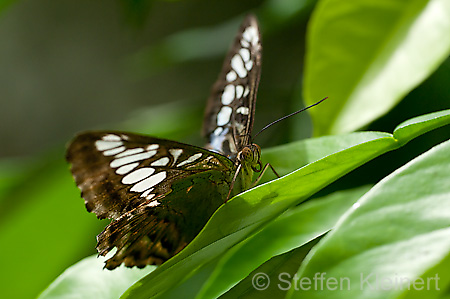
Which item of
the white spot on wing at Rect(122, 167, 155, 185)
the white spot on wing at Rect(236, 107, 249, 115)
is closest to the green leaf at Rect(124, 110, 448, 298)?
the white spot on wing at Rect(122, 167, 155, 185)

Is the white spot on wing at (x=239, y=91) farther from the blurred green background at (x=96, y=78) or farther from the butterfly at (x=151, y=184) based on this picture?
the blurred green background at (x=96, y=78)

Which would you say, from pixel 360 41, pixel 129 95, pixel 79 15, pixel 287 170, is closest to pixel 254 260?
pixel 287 170

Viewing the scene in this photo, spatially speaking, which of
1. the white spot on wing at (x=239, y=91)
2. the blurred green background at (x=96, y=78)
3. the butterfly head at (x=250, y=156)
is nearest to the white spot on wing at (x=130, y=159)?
the butterfly head at (x=250, y=156)

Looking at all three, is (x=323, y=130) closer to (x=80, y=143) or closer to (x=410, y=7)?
(x=410, y=7)

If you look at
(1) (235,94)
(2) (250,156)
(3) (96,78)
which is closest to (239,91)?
(1) (235,94)

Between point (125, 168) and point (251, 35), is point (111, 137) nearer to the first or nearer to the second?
point (125, 168)

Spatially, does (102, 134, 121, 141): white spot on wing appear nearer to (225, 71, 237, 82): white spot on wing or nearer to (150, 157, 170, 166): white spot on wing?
(150, 157, 170, 166): white spot on wing

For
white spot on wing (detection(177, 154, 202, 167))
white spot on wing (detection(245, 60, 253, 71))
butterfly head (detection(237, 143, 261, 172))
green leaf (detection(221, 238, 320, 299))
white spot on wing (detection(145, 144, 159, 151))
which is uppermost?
white spot on wing (detection(245, 60, 253, 71))
